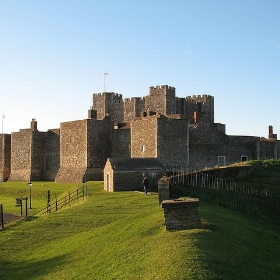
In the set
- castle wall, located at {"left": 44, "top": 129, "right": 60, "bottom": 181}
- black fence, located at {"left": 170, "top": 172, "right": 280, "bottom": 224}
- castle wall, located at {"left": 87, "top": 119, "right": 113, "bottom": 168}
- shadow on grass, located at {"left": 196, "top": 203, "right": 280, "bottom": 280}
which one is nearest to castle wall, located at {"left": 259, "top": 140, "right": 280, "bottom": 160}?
castle wall, located at {"left": 87, "top": 119, "right": 113, "bottom": 168}

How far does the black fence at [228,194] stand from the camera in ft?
76.4

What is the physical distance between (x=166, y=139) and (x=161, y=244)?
99.8 feet

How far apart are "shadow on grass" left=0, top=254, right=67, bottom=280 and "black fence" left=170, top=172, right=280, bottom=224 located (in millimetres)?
8505

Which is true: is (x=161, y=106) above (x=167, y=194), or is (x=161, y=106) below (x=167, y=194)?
above

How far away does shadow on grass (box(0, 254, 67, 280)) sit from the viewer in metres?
15.0

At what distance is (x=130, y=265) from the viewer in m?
11.8

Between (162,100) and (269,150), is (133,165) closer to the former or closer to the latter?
(269,150)

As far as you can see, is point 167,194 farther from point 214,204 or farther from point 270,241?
point 270,241

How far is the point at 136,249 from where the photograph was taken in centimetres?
1338

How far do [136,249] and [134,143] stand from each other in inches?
1295

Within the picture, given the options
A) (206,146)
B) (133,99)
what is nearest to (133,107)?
(133,99)

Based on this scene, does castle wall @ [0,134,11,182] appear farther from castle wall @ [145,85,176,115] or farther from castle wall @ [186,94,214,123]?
castle wall @ [186,94,214,123]

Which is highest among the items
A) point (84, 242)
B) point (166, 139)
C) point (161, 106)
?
point (161, 106)

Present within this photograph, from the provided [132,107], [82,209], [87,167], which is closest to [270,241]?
[82,209]
